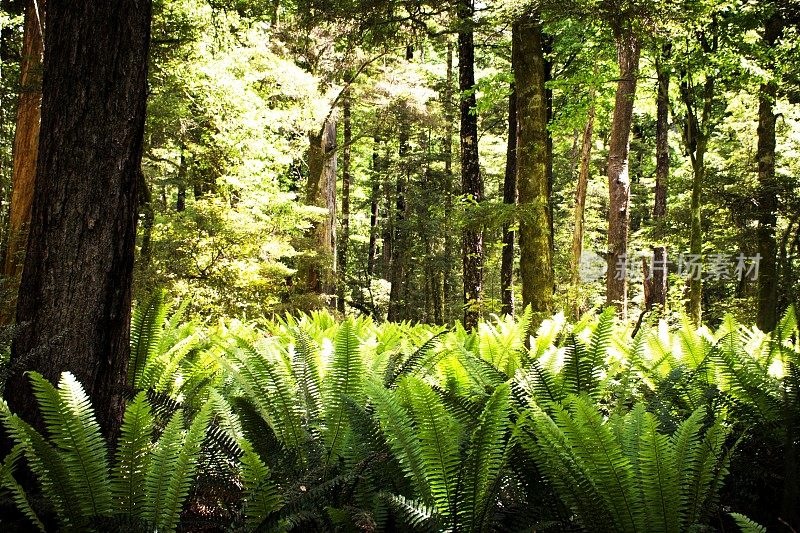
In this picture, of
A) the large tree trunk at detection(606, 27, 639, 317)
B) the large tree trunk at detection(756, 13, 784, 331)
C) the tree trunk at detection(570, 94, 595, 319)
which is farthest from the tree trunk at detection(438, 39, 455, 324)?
the large tree trunk at detection(756, 13, 784, 331)

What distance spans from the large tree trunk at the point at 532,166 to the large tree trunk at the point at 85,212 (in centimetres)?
458

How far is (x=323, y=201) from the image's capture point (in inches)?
524

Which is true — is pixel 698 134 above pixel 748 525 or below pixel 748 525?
above

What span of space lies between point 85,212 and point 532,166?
5.13 metres

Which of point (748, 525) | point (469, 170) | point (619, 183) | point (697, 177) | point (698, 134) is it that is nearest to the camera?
point (748, 525)

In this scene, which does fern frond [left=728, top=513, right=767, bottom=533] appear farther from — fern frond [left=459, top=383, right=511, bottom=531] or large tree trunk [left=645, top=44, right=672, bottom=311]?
large tree trunk [left=645, top=44, right=672, bottom=311]

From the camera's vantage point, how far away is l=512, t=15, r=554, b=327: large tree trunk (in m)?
6.06

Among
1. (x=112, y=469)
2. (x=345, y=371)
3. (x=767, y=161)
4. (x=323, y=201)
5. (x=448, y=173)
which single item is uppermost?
(x=448, y=173)

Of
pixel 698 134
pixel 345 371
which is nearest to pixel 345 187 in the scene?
pixel 698 134

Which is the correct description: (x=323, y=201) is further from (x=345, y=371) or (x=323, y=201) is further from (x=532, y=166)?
(x=345, y=371)

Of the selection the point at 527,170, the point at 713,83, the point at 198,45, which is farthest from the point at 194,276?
the point at 713,83

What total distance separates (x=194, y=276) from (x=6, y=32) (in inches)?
208

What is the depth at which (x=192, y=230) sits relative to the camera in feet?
31.7

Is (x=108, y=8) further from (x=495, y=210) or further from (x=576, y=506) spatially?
(x=495, y=210)
